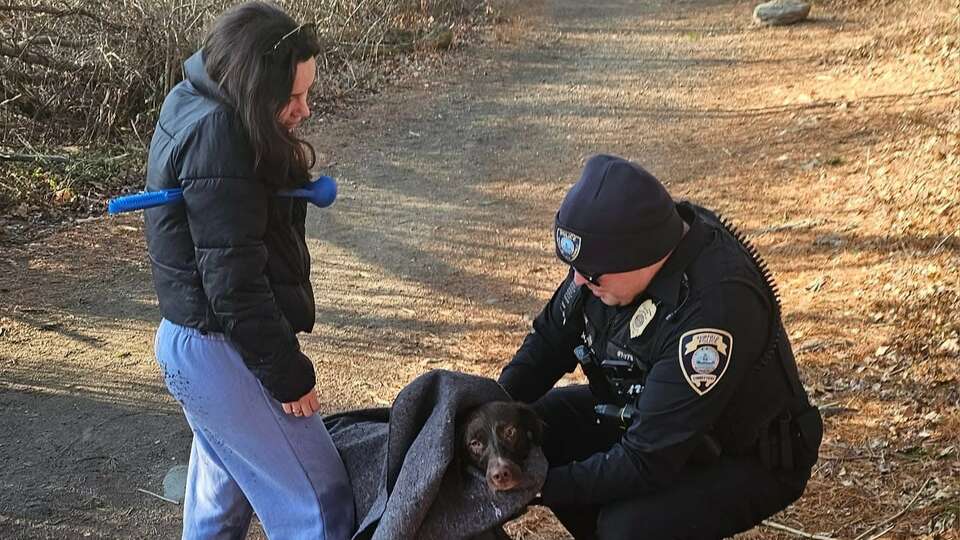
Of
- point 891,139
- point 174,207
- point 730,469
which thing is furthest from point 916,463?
point 891,139

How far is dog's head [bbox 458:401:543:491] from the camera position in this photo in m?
2.57

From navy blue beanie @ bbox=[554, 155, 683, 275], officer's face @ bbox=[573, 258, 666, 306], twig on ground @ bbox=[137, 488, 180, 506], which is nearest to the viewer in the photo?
navy blue beanie @ bbox=[554, 155, 683, 275]

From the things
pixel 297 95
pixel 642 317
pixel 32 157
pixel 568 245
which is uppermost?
pixel 297 95

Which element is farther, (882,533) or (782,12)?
(782,12)

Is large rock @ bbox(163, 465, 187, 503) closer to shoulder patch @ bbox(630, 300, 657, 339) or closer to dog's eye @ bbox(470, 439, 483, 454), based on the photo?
dog's eye @ bbox(470, 439, 483, 454)

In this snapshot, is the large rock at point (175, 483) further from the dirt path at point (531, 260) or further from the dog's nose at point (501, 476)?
the dog's nose at point (501, 476)

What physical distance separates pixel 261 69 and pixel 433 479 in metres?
1.20

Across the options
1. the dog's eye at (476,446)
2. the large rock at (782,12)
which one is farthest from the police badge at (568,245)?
the large rock at (782,12)

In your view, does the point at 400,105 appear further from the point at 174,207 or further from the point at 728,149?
the point at 174,207

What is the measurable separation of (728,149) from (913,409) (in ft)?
16.1

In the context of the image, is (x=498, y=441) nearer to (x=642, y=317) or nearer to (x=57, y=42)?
(x=642, y=317)

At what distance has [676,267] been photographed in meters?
2.71

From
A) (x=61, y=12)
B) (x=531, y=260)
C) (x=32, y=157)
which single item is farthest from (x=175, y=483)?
(x=61, y=12)

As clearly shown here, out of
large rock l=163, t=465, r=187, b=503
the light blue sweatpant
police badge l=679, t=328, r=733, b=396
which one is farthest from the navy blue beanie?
large rock l=163, t=465, r=187, b=503
